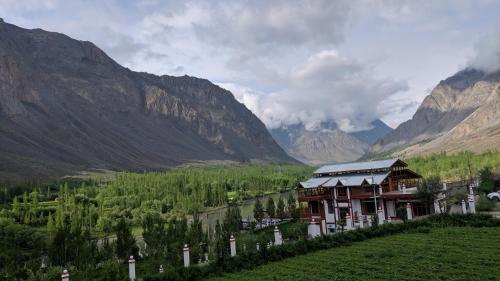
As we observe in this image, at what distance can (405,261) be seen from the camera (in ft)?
68.3

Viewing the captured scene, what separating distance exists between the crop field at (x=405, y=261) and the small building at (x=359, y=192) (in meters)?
14.1

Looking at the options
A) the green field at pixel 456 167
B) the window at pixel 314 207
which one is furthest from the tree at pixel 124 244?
the green field at pixel 456 167

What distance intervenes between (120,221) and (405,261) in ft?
113

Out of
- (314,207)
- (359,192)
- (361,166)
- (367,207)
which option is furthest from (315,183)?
(367,207)

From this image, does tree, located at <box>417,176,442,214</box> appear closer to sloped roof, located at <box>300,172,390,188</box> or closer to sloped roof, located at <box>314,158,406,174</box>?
sloped roof, located at <box>300,172,390,188</box>

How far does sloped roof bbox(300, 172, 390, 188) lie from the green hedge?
13263 millimetres

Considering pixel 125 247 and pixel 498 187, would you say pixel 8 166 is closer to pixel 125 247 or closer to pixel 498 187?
pixel 125 247

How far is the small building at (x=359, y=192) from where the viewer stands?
43.2m

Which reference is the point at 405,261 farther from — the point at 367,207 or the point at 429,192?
the point at 367,207

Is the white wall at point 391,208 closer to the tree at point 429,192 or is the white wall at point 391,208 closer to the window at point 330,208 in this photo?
the tree at point 429,192

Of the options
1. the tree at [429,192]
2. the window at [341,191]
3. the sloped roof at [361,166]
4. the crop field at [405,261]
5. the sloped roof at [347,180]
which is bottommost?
the crop field at [405,261]

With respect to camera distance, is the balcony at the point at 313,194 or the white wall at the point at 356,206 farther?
the balcony at the point at 313,194

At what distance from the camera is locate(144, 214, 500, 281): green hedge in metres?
23.1

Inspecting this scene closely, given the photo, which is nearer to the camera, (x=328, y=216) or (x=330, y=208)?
(x=330, y=208)
